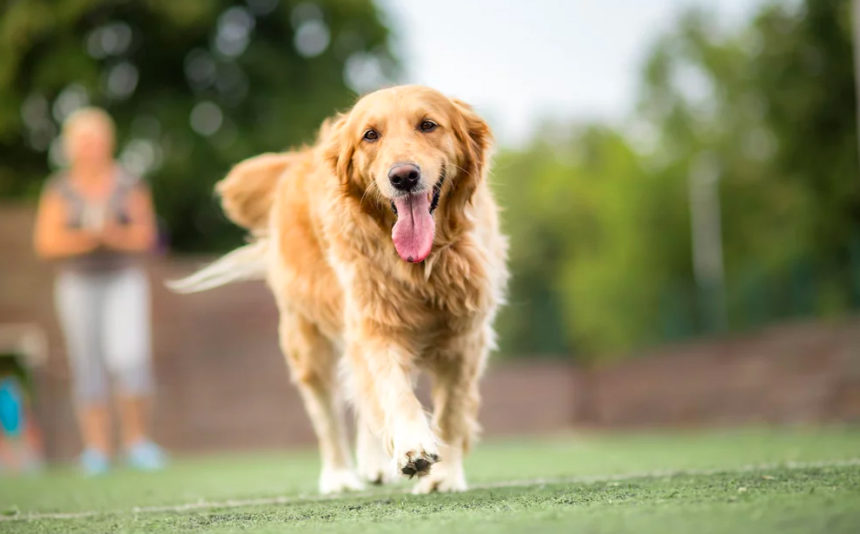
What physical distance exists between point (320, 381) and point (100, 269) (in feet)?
12.1

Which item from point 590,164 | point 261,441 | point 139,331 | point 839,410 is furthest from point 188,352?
point 590,164

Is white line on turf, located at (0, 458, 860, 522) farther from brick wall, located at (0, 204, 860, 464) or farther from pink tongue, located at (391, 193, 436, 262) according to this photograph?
brick wall, located at (0, 204, 860, 464)

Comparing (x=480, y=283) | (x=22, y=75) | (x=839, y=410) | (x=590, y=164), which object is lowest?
(x=839, y=410)

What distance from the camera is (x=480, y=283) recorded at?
4605 millimetres

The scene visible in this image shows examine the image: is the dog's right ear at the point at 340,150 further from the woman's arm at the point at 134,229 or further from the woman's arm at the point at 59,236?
the woman's arm at the point at 59,236

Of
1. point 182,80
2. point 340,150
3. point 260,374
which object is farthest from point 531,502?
point 182,80

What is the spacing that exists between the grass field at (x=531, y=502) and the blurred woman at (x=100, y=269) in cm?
202

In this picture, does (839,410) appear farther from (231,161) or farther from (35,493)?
(231,161)

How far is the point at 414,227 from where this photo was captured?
4.40 meters

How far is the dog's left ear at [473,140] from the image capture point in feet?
15.1

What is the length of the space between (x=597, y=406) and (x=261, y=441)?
532 centimetres

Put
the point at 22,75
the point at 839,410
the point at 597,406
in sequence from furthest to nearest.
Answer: the point at 22,75, the point at 597,406, the point at 839,410

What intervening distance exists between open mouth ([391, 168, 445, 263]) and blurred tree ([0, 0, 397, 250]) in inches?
691

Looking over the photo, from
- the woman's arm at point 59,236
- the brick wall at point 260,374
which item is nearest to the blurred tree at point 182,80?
the brick wall at point 260,374
